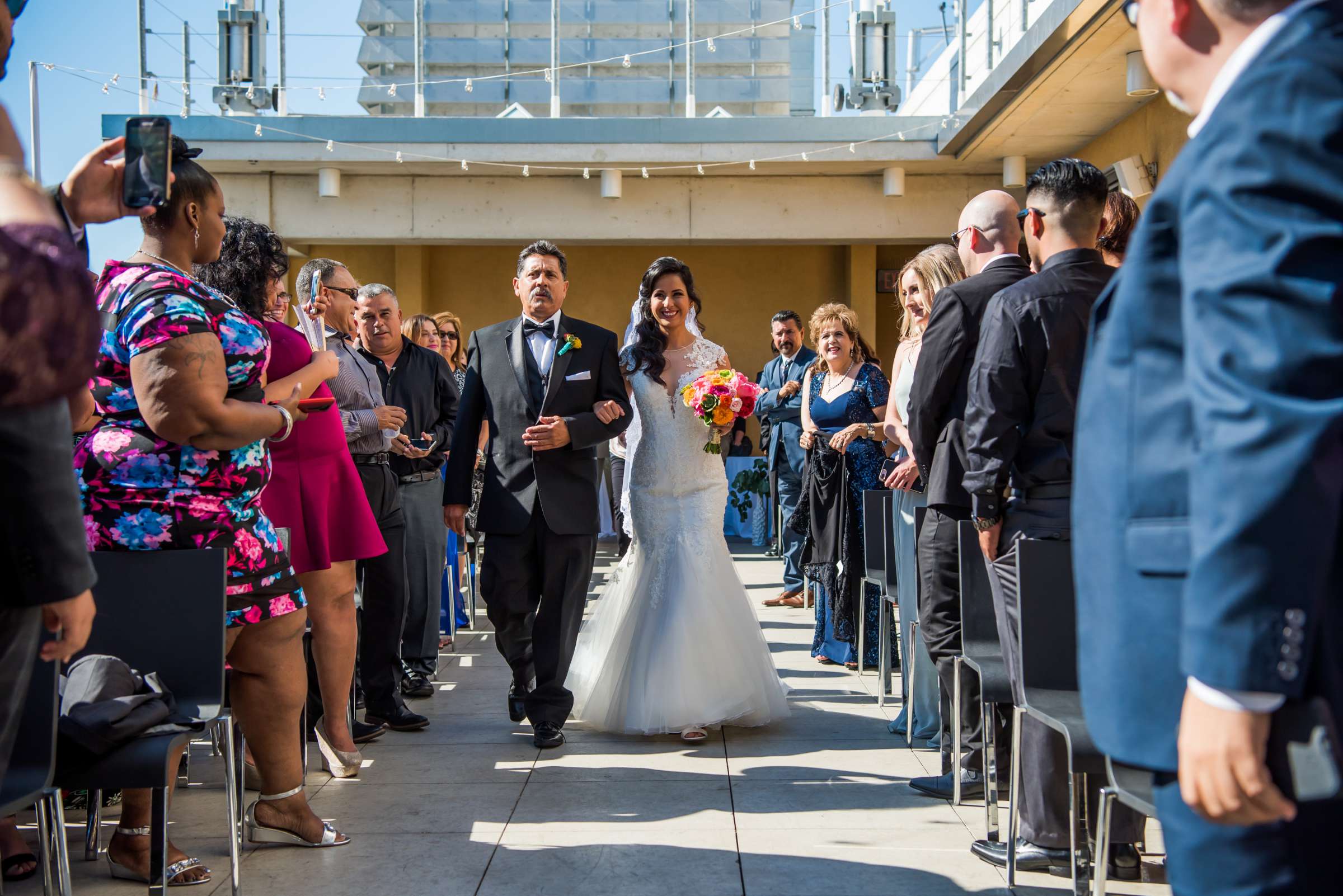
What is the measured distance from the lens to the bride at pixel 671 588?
16.4 feet

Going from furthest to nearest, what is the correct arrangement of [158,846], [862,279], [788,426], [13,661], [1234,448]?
[862,279], [788,426], [158,846], [13,661], [1234,448]

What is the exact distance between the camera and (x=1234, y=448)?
1.26 m

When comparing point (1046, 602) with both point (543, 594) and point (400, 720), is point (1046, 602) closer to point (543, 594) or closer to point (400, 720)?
point (543, 594)

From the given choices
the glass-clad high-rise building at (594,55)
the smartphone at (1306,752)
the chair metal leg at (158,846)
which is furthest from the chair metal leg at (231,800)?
the glass-clad high-rise building at (594,55)

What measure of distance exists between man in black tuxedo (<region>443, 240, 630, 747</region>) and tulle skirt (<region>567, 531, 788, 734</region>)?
26 centimetres

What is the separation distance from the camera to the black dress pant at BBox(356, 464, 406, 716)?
5.15 meters

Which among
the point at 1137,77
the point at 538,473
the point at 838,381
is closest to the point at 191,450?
the point at 538,473

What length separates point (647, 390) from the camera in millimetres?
5355

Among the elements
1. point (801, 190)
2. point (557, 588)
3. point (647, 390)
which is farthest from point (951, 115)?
point (557, 588)

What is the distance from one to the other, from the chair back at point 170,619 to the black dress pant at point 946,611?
2405 millimetres

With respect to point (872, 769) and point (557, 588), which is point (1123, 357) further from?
point (557, 588)

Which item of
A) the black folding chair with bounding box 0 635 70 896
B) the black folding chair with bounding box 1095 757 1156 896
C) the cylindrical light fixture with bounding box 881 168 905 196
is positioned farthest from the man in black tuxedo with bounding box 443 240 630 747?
the cylindrical light fixture with bounding box 881 168 905 196

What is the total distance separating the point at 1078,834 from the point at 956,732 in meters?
0.77

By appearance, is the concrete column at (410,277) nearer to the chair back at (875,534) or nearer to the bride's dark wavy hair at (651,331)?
the bride's dark wavy hair at (651,331)
